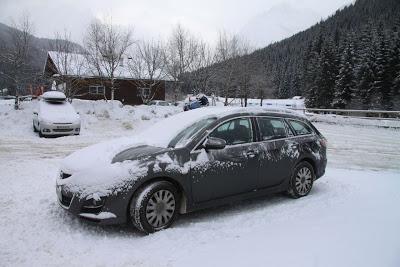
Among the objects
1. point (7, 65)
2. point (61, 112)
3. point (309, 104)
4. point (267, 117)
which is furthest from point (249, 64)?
point (267, 117)

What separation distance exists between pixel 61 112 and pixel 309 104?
50484mm

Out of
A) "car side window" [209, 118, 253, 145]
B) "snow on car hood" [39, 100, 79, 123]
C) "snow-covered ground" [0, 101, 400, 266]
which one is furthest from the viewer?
"snow on car hood" [39, 100, 79, 123]

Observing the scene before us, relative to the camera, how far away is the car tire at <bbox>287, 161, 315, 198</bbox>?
6285mm

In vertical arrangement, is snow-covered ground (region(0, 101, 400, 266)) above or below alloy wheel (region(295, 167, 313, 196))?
below

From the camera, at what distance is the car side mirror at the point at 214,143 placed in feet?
16.8

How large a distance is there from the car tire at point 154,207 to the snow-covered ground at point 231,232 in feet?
0.49

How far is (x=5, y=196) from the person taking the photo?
19.3 feet

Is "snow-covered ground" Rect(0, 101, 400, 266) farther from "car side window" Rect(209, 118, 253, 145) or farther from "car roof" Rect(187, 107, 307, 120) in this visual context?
"car roof" Rect(187, 107, 307, 120)

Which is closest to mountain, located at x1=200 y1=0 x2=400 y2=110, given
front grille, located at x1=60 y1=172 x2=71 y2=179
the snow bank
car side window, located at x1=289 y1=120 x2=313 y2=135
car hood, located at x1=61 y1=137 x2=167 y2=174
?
the snow bank

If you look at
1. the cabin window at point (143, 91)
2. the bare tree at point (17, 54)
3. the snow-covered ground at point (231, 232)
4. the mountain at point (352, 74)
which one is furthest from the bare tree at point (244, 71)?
the snow-covered ground at point (231, 232)

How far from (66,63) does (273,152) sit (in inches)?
955

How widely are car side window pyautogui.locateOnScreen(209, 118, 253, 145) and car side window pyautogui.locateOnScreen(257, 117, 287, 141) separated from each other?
253 millimetres

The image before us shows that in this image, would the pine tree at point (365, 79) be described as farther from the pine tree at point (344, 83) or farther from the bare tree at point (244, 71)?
the bare tree at point (244, 71)

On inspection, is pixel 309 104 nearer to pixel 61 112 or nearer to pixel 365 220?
pixel 61 112
